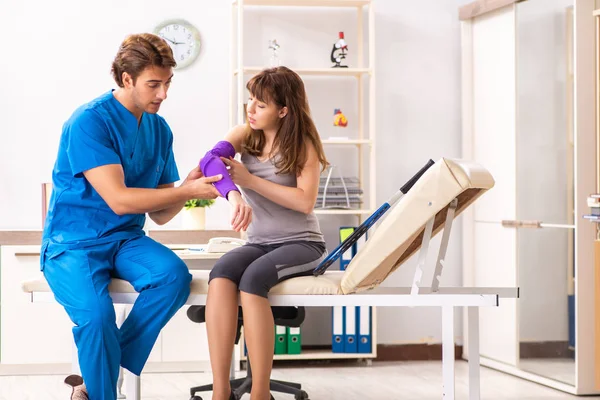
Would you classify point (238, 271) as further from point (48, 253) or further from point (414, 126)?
point (414, 126)

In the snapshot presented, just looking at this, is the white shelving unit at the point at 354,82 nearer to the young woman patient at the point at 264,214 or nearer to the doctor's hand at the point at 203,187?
the young woman patient at the point at 264,214

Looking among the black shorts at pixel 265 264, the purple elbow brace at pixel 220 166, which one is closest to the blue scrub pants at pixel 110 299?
the black shorts at pixel 265 264

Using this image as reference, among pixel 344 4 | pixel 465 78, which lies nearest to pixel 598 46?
pixel 465 78

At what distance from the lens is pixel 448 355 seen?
242 cm

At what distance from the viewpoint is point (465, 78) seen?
14.2ft

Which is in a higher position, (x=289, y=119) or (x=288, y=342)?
(x=289, y=119)

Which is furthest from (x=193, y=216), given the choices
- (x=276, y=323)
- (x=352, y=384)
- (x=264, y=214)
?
(x=264, y=214)

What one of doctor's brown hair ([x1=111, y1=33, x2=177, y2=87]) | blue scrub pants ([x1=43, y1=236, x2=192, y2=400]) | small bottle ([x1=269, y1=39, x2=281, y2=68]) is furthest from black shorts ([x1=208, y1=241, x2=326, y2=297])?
small bottle ([x1=269, y1=39, x2=281, y2=68])

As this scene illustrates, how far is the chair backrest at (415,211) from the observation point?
223 cm

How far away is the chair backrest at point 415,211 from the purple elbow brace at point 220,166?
42cm

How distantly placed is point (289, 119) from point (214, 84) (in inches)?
68.1

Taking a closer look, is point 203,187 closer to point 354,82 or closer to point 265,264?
point 265,264

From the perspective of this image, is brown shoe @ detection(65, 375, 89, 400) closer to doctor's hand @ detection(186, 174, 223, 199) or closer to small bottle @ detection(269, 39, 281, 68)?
doctor's hand @ detection(186, 174, 223, 199)

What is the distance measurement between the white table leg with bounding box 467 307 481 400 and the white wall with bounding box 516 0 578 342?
3.61 ft
